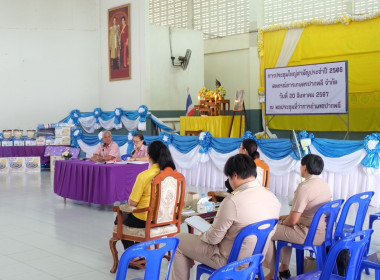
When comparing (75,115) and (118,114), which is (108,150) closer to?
(118,114)

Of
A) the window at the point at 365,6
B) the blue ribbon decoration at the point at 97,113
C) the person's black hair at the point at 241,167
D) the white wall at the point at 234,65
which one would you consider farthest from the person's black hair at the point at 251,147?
the blue ribbon decoration at the point at 97,113

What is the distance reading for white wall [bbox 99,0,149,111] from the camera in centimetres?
1423

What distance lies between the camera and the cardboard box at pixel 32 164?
1341cm

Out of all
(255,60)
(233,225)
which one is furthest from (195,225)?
(255,60)

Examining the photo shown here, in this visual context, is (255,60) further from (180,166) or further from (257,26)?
(180,166)

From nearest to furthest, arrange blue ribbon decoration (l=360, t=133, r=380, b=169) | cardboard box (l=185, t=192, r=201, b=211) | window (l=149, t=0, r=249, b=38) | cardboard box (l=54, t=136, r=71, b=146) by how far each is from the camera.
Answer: cardboard box (l=185, t=192, r=201, b=211) → blue ribbon decoration (l=360, t=133, r=380, b=169) → cardboard box (l=54, t=136, r=71, b=146) → window (l=149, t=0, r=249, b=38)

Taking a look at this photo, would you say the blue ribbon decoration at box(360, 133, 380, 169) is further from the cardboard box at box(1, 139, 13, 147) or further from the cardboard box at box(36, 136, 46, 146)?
the cardboard box at box(1, 139, 13, 147)

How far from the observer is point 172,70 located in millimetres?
15086

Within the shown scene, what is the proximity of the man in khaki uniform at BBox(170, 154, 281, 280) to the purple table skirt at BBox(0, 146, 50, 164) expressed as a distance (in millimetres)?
10845

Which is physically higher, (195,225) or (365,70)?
(365,70)

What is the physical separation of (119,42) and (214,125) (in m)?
4.23

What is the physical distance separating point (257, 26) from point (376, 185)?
8.63 meters

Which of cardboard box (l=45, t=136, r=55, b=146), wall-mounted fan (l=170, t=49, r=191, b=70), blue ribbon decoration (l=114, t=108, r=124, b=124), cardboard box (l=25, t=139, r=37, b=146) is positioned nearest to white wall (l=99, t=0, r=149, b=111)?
blue ribbon decoration (l=114, t=108, r=124, b=124)

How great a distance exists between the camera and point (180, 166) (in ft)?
34.8
